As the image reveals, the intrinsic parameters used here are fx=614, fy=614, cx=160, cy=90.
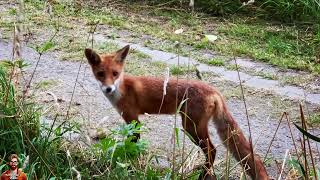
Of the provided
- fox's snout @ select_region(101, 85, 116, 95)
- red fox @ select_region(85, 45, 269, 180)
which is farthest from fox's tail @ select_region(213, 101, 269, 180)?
fox's snout @ select_region(101, 85, 116, 95)

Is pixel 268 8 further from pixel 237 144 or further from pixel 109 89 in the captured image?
pixel 237 144

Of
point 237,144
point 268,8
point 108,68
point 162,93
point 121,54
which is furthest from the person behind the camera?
point 268,8

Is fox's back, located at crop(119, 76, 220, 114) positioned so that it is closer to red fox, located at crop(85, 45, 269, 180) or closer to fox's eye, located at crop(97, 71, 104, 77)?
red fox, located at crop(85, 45, 269, 180)

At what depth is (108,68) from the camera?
490 centimetres

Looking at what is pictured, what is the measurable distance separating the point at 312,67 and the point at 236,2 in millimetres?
2468

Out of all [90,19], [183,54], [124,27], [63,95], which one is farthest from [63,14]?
[63,95]

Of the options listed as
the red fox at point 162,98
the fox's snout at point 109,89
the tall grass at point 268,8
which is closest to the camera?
the red fox at point 162,98

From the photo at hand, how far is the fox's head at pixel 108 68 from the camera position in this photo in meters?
4.81

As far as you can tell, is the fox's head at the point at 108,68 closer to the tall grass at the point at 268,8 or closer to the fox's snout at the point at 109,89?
the fox's snout at the point at 109,89

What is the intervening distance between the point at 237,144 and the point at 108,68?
A: 4.33ft

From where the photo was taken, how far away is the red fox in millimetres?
4391

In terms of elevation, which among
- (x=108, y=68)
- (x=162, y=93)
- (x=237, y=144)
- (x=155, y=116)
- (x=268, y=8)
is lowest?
(x=155, y=116)

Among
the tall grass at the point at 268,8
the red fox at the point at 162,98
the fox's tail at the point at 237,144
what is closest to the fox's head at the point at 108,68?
the red fox at the point at 162,98

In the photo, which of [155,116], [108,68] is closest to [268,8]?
[155,116]
